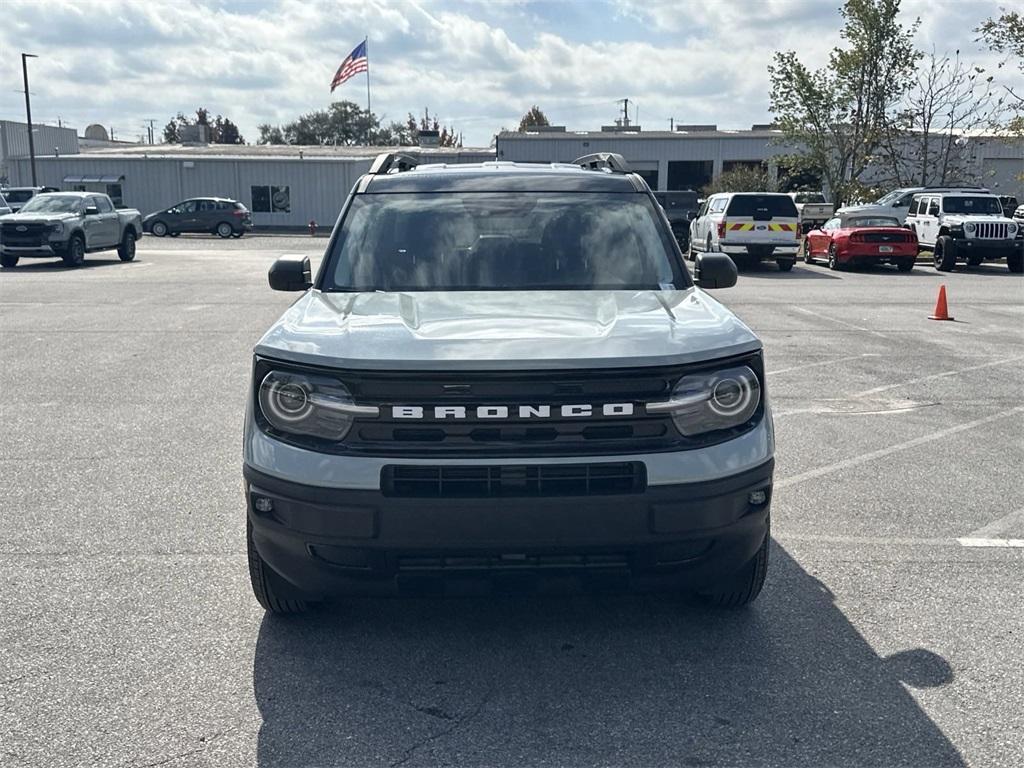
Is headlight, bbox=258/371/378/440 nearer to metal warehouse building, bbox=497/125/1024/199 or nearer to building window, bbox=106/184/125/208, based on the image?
metal warehouse building, bbox=497/125/1024/199

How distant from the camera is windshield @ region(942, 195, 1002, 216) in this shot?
2614 cm

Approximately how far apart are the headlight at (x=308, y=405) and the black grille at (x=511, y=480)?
244 mm

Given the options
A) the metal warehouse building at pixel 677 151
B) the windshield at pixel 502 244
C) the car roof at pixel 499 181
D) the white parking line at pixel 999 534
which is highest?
the metal warehouse building at pixel 677 151

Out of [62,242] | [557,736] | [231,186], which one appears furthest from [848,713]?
[231,186]

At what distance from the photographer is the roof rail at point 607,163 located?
5.96 meters

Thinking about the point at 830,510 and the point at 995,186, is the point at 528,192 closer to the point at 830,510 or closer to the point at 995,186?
the point at 830,510

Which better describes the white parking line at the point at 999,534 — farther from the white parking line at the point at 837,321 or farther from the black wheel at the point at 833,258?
the black wheel at the point at 833,258

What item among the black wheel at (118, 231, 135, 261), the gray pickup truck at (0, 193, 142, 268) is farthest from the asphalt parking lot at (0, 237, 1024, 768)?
the black wheel at (118, 231, 135, 261)

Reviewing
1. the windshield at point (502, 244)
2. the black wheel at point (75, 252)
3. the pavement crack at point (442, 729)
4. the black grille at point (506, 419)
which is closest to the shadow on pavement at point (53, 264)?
the black wheel at point (75, 252)

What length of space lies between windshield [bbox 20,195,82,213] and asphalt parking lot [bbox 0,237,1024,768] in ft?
64.0

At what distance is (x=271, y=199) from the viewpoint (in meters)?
52.1

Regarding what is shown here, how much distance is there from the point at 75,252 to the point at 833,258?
731 inches

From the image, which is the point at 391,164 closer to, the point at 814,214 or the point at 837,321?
the point at 837,321

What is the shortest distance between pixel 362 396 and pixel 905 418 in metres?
6.02
